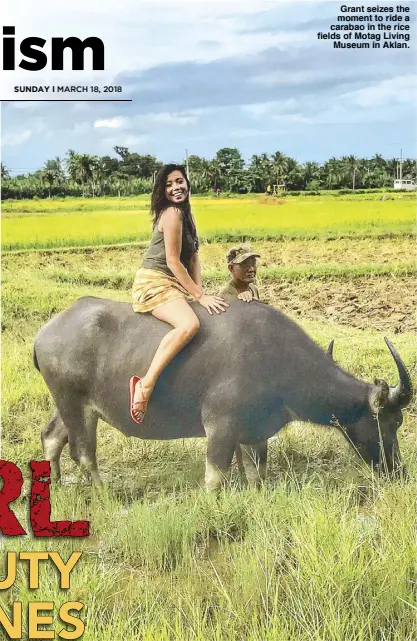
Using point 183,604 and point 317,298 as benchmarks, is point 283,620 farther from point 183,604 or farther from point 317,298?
point 317,298

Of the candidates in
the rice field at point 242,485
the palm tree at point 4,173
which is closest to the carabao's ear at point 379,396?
the rice field at point 242,485

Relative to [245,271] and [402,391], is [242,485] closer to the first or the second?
[402,391]

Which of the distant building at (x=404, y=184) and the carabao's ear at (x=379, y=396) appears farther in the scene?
the distant building at (x=404, y=184)

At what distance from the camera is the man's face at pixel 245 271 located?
13.5 ft

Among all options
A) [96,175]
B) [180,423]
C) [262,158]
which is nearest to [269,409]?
[180,423]

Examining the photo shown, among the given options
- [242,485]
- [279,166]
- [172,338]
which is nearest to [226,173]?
[279,166]

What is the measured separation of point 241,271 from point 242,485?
1.12 meters

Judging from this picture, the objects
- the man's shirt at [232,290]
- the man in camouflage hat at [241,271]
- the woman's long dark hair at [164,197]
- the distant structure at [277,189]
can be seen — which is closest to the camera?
the woman's long dark hair at [164,197]

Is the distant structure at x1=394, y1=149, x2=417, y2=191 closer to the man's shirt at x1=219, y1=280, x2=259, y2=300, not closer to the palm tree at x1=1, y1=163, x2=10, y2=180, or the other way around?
the man's shirt at x1=219, y1=280, x2=259, y2=300

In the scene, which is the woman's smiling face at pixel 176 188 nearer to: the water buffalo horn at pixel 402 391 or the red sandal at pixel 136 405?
the red sandal at pixel 136 405

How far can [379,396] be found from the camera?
3.78 m

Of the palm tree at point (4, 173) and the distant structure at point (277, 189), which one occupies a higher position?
the palm tree at point (4, 173)

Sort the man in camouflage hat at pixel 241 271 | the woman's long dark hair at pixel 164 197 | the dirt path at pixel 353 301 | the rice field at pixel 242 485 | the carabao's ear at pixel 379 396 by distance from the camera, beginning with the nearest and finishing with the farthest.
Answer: the rice field at pixel 242 485 → the carabao's ear at pixel 379 396 → the woman's long dark hair at pixel 164 197 → the man in camouflage hat at pixel 241 271 → the dirt path at pixel 353 301

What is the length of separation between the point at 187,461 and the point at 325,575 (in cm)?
145
